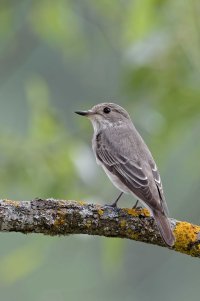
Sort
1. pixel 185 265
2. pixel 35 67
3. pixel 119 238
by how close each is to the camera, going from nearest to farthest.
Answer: pixel 119 238
pixel 35 67
pixel 185 265

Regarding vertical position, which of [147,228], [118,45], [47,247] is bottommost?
[47,247]

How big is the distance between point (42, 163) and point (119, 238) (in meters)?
0.78

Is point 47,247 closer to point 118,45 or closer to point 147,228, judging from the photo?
point 147,228

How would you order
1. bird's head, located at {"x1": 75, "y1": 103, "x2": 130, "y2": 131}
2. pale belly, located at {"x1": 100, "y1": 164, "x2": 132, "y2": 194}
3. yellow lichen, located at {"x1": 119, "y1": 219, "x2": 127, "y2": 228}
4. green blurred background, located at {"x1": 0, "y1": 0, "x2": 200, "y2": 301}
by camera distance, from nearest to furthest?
yellow lichen, located at {"x1": 119, "y1": 219, "x2": 127, "y2": 228}, green blurred background, located at {"x1": 0, "y1": 0, "x2": 200, "y2": 301}, pale belly, located at {"x1": 100, "y1": 164, "x2": 132, "y2": 194}, bird's head, located at {"x1": 75, "y1": 103, "x2": 130, "y2": 131}

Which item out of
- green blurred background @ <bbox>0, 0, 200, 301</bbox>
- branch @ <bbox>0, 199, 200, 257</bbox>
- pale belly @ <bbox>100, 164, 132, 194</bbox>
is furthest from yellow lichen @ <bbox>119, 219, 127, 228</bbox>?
pale belly @ <bbox>100, 164, 132, 194</bbox>

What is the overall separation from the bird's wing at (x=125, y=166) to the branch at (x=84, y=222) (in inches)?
17.1

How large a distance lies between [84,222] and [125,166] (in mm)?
1364

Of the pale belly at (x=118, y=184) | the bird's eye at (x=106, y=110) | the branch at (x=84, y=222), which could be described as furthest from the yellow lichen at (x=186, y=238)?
the bird's eye at (x=106, y=110)

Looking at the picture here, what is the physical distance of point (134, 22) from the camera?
14.8 ft

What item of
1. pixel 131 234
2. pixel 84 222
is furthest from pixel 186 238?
pixel 84 222

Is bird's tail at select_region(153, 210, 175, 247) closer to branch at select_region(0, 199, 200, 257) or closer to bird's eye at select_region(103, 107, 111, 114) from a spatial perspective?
branch at select_region(0, 199, 200, 257)

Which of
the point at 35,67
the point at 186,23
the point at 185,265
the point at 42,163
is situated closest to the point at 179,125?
the point at 186,23

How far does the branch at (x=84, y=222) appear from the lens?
4.09m

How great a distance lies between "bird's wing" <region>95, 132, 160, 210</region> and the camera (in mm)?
5148
